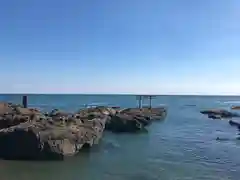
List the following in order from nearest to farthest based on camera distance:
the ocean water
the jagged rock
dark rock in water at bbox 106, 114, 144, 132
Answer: the ocean water < the jagged rock < dark rock in water at bbox 106, 114, 144, 132

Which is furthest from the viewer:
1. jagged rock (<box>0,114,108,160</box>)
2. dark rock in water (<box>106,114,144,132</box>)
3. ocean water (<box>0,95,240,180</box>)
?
dark rock in water (<box>106,114,144,132</box>)

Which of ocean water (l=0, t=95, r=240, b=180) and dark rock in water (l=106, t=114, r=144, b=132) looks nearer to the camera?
ocean water (l=0, t=95, r=240, b=180)

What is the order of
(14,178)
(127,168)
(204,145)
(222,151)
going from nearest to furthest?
(14,178), (127,168), (222,151), (204,145)

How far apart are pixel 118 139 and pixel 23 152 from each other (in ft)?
49.9

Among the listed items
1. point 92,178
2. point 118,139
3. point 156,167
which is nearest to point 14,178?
point 92,178

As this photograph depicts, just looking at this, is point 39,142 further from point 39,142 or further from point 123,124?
point 123,124

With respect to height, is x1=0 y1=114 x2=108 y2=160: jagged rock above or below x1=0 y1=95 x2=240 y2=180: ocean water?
above

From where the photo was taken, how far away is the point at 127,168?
24.0 meters

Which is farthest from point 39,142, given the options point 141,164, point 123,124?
point 123,124

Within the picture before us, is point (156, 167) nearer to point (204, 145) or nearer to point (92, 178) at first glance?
point (92, 178)

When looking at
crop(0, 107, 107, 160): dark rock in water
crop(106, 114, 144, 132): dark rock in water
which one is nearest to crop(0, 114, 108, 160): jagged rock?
crop(0, 107, 107, 160): dark rock in water

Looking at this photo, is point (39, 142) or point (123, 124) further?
point (123, 124)

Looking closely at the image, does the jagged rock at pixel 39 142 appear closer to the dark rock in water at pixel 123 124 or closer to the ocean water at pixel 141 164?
the ocean water at pixel 141 164

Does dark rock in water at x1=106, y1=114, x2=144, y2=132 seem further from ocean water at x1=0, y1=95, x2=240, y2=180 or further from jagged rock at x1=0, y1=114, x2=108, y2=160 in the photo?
jagged rock at x1=0, y1=114, x2=108, y2=160
